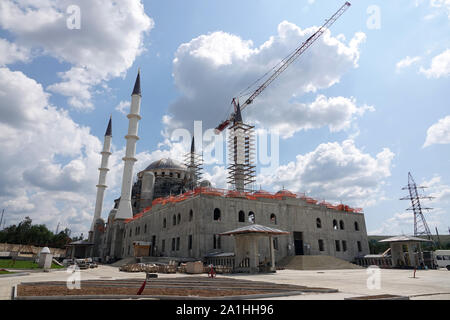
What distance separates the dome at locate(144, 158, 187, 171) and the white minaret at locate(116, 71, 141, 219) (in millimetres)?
16483

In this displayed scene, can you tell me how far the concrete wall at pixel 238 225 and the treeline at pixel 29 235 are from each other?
53978 mm

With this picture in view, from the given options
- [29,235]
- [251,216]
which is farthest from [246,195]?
[29,235]

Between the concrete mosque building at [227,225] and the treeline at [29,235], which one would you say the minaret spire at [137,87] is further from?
the treeline at [29,235]

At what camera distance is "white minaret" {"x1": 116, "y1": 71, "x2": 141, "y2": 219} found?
49.9 meters

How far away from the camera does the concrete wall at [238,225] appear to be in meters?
31.0

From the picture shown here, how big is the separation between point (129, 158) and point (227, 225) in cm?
2605

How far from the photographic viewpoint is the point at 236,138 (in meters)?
58.6

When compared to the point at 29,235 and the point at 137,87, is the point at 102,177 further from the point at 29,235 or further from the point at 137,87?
the point at 29,235

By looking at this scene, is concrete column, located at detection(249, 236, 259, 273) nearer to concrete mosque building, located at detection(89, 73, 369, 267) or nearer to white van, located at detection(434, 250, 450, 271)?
concrete mosque building, located at detection(89, 73, 369, 267)

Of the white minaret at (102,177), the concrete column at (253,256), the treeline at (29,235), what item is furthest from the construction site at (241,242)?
the treeline at (29,235)

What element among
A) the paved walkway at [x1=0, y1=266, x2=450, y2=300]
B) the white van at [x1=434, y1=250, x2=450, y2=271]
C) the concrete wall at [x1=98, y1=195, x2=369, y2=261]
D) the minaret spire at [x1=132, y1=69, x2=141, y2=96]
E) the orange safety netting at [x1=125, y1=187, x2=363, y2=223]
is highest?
the minaret spire at [x1=132, y1=69, x2=141, y2=96]

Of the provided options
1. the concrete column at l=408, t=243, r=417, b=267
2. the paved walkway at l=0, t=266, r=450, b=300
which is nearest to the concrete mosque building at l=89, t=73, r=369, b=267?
the paved walkway at l=0, t=266, r=450, b=300
